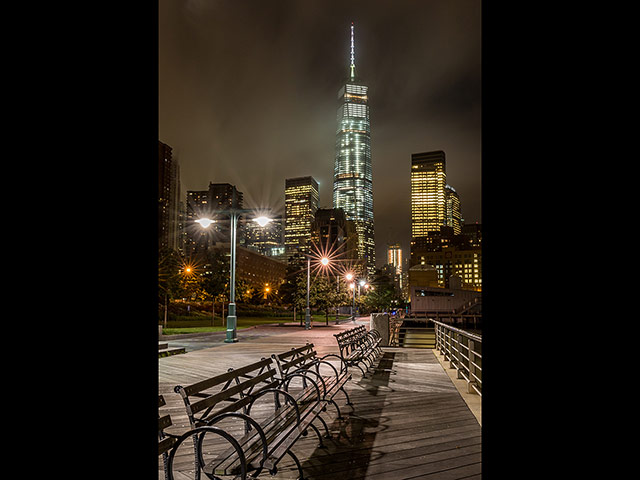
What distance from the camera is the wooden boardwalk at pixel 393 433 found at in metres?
4.46

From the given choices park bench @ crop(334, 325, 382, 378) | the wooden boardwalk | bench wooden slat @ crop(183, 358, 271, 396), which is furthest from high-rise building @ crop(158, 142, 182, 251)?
bench wooden slat @ crop(183, 358, 271, 396)

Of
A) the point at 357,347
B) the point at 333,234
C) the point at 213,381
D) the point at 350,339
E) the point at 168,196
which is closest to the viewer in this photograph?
the point at 213,381

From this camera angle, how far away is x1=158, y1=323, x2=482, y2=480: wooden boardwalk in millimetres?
4465

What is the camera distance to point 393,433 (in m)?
5.73

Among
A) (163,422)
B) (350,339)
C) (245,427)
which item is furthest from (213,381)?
(350,339)

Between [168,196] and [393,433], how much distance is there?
622ft

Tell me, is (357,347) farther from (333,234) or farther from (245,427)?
(333,234)

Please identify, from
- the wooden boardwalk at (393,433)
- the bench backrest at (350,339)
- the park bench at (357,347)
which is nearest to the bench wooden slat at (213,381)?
the wooden boardwalk at (393,433)

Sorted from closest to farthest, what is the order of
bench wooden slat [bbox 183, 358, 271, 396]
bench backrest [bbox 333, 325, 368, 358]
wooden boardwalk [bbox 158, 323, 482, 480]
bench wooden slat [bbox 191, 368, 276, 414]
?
bench wooden slat [bbox 191, 368, 276, 414] < bench wooden slat [bbox 183, 358, 271, 396] < wooden boardwalk [bbox 158, 323, 482, 480] < bench backrest [bbox 333, 325, 368, 358]

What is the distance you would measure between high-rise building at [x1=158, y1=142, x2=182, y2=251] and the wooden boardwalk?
515ft

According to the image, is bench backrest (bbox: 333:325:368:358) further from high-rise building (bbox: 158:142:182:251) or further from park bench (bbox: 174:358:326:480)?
high-rise building (bbox: 158:142:182:251)

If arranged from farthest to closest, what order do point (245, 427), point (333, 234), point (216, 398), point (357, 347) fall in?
point (333, 234)
point (357, 347)
point (245, 427)
point (216, 398)
